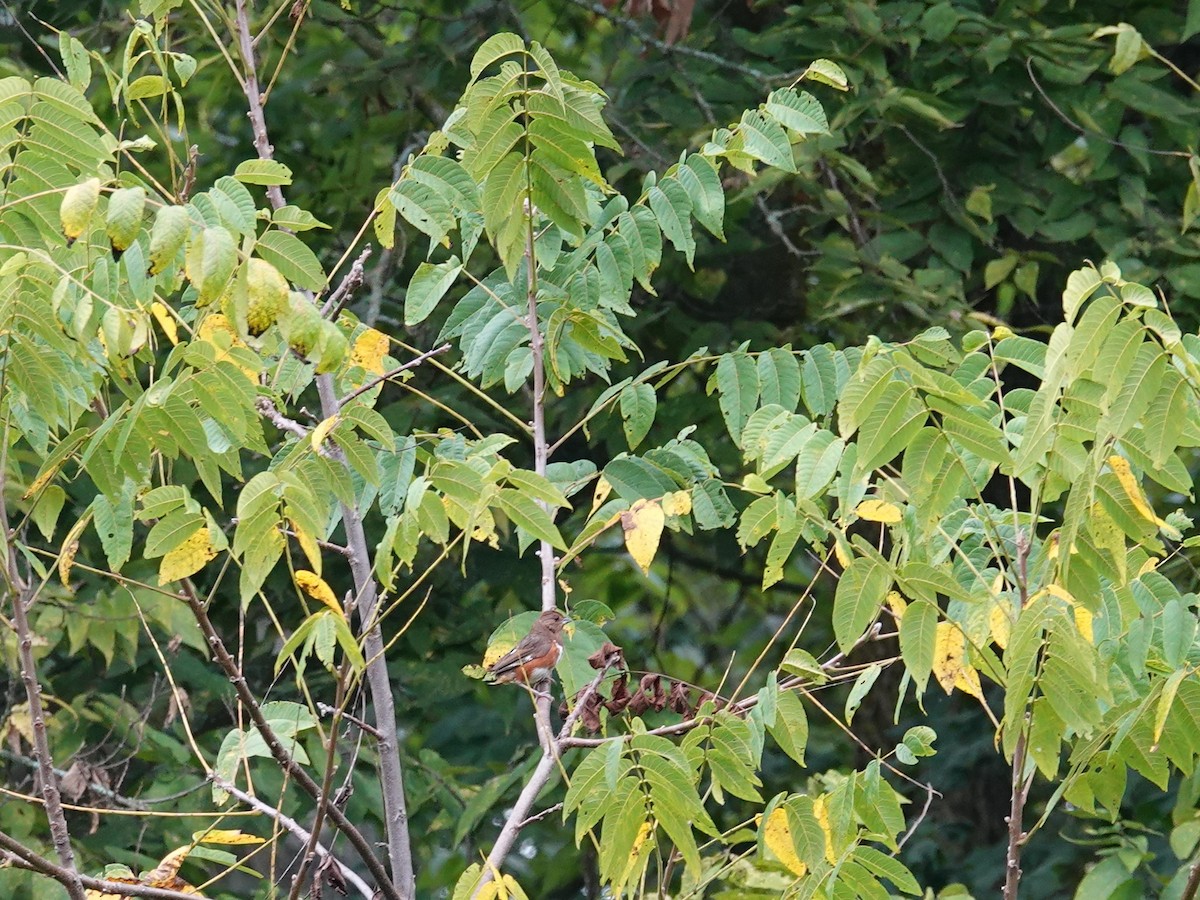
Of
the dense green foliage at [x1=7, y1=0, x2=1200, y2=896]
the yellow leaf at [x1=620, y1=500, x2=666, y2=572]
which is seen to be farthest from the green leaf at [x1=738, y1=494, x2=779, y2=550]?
the yellow leaf at [x1=620, y1=500, x2=666, y2=572]

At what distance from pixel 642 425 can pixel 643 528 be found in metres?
0.44

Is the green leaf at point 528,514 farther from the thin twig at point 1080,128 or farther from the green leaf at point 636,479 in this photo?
the thin twig at point 1080,128

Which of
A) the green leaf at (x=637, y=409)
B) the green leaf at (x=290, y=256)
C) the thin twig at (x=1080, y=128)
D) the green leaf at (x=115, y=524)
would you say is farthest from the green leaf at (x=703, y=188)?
the thin twig at (x=1080, y=128)

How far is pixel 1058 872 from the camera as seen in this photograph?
4789 millimetres

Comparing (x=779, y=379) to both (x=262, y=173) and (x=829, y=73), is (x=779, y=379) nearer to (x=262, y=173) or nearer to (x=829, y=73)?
(x=829, y=73)

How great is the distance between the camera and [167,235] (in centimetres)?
166

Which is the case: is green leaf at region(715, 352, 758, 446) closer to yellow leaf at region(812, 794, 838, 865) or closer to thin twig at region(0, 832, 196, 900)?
yellow leaf at region(812, 794, 838, 865)

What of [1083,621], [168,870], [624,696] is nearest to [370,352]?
[624,696]

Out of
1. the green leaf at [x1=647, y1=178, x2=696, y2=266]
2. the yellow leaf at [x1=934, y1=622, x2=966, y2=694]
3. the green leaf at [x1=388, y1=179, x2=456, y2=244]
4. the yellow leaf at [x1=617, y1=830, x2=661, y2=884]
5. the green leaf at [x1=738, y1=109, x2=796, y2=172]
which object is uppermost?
the green leaf at [x1=738, y1=109, x2=796, y2=172]

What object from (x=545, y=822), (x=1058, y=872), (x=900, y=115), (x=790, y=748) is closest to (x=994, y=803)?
(x=1058, y=872)

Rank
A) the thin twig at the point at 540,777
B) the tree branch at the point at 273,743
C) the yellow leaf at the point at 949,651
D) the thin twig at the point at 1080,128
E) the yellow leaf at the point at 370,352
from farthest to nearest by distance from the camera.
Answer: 1. the thin twig at the point at 1080,128
2. the yellow leaf at the point at 370,352
3. the yellow leaf at the point at 949,651
4. the thin twig at the point at 540,777
5. the tree branch at the point at 273,743

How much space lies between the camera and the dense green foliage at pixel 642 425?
1885 mm

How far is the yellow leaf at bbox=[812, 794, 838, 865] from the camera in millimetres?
2164

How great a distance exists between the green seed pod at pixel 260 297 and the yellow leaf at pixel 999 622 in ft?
3.31
